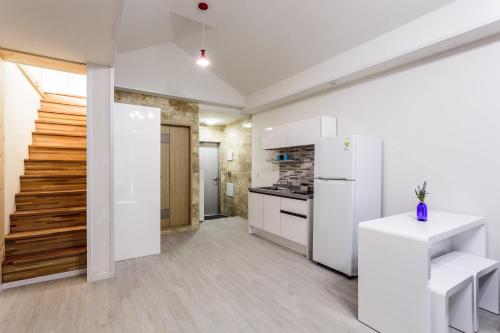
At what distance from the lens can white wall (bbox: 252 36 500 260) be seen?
226 centimetres

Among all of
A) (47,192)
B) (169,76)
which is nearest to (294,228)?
(47,192)

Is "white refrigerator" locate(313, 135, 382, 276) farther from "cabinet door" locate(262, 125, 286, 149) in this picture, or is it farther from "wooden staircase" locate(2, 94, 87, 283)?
"wooden staircase" locate(2, 94, 87, 283)

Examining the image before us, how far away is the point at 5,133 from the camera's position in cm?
278

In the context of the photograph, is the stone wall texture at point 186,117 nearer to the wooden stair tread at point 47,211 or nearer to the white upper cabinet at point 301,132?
the white upper cabinet at point 301,132

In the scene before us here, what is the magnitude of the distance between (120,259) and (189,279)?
1237mm

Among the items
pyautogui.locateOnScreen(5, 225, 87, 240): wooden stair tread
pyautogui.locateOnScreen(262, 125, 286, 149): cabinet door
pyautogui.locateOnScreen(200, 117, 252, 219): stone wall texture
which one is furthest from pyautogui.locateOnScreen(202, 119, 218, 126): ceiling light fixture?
pyautogui.locateOnScreen(5, 225, 87, 240): wooden stair tread

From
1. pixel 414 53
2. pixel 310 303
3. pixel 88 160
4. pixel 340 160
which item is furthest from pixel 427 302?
pixel 88 160

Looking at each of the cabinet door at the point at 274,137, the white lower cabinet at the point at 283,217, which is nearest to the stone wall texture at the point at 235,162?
the cabinet door at the point at 274,137

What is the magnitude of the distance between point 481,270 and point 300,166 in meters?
2.76

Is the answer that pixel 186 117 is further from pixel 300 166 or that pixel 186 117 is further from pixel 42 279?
pixel 42 279

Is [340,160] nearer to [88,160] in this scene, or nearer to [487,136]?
[487,136]

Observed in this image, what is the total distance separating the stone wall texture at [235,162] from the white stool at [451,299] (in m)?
4.15

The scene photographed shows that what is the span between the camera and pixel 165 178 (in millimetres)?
4738

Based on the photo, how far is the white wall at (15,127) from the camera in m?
2.80
